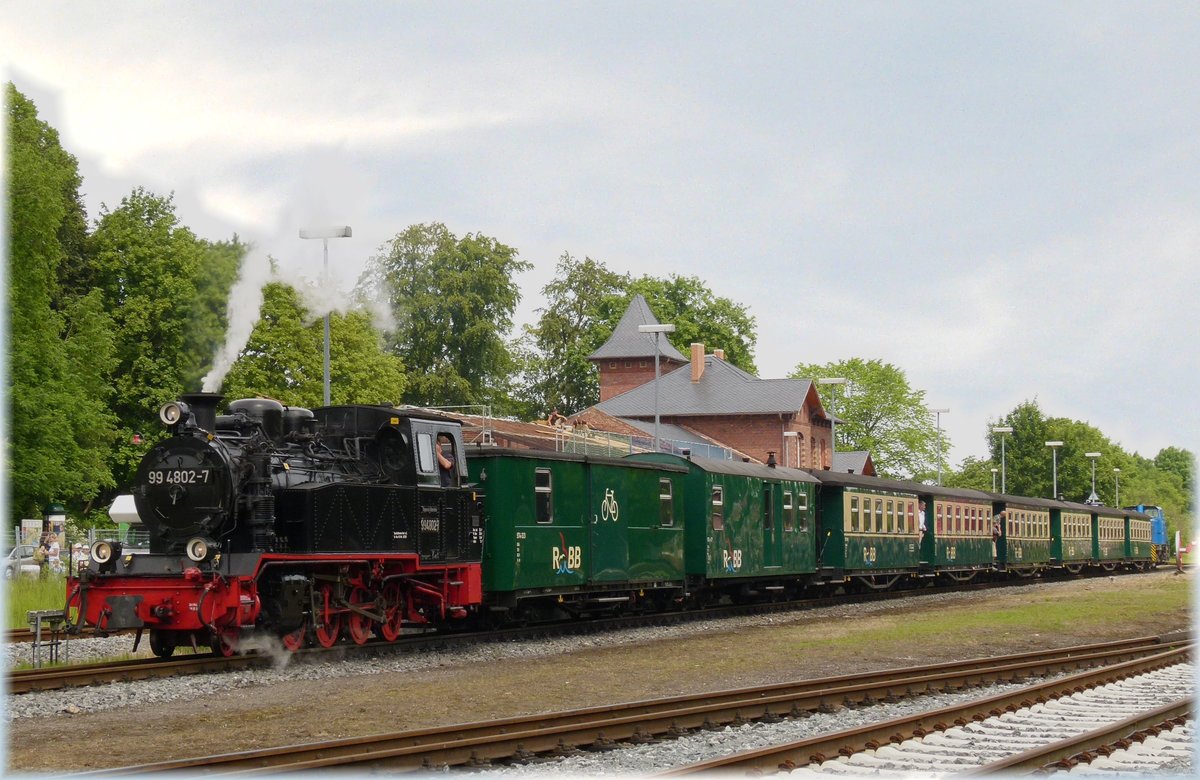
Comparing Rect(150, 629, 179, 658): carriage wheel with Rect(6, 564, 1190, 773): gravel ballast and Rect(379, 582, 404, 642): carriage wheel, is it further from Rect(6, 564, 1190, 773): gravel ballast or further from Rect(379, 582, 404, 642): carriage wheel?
Rect(379, 582, 404, 642): carriage wheel

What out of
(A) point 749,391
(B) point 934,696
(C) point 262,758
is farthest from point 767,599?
(A) point 749,391

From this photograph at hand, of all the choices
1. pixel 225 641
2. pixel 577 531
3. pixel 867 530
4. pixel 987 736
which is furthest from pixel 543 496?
pixel 867 530

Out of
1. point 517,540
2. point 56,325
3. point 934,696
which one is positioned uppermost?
point 56,325

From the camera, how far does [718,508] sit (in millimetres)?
24812

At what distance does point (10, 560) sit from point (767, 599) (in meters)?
16.8

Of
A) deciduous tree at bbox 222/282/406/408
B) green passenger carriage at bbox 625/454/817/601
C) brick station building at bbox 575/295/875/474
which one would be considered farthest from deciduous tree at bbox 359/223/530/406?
green passenger carriage at bbox 625/454/817/601

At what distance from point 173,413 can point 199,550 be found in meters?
1.66

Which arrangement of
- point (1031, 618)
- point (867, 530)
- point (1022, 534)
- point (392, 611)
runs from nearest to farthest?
point (392, 611), point (1031, 618), point (867, 530), point (1022, 534)

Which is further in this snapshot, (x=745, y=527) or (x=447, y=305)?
(x=447, y=305)

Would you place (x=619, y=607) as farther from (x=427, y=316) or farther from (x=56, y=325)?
(x=427, y=316)

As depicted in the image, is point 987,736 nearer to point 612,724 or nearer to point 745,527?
point 612,724

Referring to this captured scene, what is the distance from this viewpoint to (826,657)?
17.0 metres

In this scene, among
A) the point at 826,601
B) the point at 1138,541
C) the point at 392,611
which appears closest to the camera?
the point at 392,611

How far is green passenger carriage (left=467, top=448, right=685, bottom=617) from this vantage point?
19.4 m
